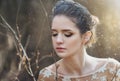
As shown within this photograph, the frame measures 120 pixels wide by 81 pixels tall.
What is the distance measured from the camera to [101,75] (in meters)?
2.20

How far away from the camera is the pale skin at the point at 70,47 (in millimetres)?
1907

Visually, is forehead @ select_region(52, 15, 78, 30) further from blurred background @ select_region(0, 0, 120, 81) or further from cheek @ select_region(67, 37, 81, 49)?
blurred background @ select_region(0, 0, 120, 81)

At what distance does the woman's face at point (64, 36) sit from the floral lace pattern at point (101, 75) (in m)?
0.24

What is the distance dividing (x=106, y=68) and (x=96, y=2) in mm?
1202

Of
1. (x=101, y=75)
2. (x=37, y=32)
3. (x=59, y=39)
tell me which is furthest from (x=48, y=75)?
(x=37, y=32)

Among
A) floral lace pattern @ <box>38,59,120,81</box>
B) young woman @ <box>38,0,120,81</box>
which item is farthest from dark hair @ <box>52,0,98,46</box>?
floral lace pattern @ <box>38,59,120,81</box>

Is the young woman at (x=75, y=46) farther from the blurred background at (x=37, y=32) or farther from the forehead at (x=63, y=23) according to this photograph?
the blurred background at (x=37, y=32)

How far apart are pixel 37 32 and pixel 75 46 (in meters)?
1.52

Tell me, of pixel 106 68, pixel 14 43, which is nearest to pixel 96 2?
pixel 14 43

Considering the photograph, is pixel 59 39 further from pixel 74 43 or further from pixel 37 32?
pixel 37 32

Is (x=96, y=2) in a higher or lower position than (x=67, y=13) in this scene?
lower

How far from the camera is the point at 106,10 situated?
3385mm

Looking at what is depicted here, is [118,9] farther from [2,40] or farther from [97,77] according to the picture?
[97,77]

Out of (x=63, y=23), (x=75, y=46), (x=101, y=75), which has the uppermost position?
(x=63, y=23)
